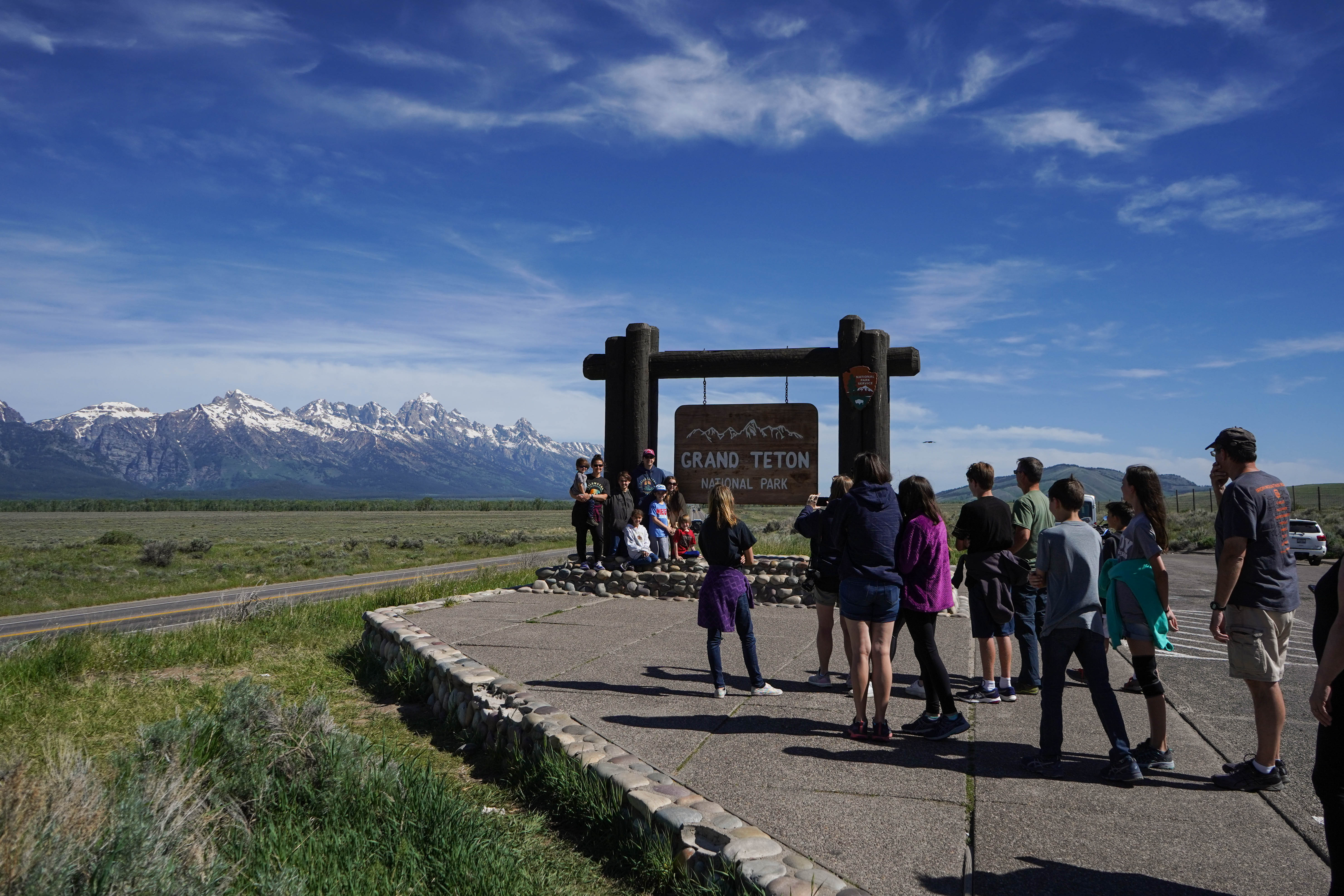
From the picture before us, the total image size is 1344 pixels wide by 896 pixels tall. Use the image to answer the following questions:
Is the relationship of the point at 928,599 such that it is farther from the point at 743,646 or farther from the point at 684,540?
the point at 684,540

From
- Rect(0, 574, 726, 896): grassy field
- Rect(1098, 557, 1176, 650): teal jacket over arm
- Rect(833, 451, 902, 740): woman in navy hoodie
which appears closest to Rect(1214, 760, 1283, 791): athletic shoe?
Rect(1098, 557, 1176, 650): teal jacket over arm

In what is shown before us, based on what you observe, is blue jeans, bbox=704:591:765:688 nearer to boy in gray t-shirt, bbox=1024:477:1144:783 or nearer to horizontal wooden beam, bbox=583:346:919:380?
boy in gray t-shirt, bbox=1024:477:1144:783

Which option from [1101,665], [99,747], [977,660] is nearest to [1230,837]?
[1101,665]

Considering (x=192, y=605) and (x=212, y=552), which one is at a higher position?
(x=192, y=605)

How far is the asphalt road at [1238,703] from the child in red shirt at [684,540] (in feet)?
20.1

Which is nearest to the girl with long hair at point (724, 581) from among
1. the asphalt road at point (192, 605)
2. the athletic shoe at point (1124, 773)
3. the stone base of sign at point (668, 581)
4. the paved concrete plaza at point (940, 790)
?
the paved concrete plaza at point (940, 790)

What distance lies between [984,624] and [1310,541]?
975 inches

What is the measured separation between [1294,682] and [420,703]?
296 inches

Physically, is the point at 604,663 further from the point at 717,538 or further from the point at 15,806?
the point at 15,806

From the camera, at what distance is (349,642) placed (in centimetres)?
989

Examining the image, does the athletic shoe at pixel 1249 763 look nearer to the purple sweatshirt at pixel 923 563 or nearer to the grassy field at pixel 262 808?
the purple sweatshirt at pixel 923 563

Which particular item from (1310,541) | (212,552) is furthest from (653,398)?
(212,552)

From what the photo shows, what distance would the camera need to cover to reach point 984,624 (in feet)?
19.2

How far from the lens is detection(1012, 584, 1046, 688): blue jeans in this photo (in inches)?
243
